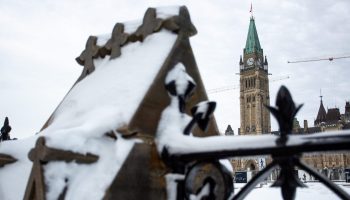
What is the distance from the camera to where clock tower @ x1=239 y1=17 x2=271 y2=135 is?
102m

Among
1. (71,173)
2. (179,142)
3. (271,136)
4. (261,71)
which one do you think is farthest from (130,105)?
(261,71)

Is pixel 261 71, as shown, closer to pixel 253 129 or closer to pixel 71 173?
pixel 253 129

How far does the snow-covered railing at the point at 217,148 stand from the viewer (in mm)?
1302

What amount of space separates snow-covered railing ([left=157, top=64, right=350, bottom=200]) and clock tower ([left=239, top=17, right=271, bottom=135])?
101 metres

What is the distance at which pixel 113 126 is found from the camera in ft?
5.26

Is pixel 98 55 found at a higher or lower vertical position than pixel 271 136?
higher

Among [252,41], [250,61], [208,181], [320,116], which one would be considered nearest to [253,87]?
[250,61]

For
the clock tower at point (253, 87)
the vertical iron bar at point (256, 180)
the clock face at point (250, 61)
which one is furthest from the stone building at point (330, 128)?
the vertical iron bar at point (256, 180)

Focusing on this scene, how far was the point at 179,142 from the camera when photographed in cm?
163

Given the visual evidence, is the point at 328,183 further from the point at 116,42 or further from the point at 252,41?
the point at 252,41

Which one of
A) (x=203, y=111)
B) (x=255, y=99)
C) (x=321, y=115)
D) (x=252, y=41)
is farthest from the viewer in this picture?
(x=252, y=41)

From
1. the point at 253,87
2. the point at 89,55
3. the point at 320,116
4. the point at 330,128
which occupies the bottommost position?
the point at 89,55

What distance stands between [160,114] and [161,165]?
0.22 m

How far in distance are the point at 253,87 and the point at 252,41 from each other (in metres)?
12.1
